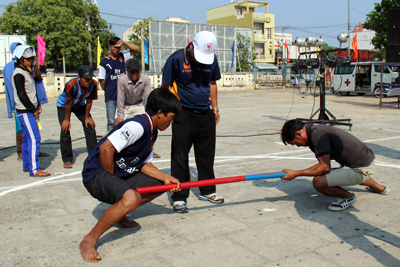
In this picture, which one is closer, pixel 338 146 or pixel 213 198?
pixel 338 146

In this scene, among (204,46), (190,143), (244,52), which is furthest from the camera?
(244,52)

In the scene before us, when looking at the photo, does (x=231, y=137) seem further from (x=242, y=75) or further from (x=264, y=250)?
(x=242, y=75)

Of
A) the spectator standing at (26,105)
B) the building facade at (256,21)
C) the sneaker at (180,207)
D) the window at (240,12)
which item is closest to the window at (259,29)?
the building facade at (256,21)

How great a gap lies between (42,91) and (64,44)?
3800 cm

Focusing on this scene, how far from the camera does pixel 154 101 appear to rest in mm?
3301

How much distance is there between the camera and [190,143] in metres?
4.27

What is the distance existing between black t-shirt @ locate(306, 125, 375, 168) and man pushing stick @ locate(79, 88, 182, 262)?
1.53 meters

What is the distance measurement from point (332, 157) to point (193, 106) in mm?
1606

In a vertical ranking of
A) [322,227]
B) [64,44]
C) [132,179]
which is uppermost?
[64,44]

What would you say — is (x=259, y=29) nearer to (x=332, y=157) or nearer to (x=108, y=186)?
(x=332, y=157)

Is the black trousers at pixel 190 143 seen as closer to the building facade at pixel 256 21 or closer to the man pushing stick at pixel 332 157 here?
the man pushing stick at pixel 332 157

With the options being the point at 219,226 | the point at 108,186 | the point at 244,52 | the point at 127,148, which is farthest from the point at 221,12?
the point at 108,186

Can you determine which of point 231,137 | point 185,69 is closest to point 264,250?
point 185,69

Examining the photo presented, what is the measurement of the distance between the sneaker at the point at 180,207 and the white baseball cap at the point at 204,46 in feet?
4.96
